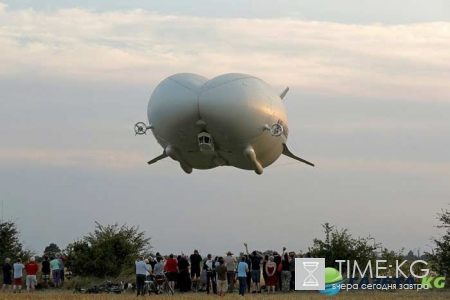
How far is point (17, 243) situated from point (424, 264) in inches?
918

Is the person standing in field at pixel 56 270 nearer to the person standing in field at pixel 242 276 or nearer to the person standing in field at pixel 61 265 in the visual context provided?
the person standing in field at pixel 61 265

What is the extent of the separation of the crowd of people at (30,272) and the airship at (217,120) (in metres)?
11.6

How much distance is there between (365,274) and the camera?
160 feet

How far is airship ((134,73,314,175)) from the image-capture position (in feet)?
119

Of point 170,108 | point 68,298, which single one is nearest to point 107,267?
point 68,298

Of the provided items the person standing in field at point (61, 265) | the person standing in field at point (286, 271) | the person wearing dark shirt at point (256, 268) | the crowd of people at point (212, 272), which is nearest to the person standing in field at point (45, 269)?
the person standing in field at point (61, 265)

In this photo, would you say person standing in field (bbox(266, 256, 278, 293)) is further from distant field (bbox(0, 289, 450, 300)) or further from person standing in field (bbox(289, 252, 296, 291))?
distant field (bbox(0, 289, 450, 300))

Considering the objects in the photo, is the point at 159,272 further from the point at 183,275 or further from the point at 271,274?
the point at 271,274

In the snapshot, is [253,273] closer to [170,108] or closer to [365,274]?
[365,274]

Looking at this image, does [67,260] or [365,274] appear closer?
[365,274]

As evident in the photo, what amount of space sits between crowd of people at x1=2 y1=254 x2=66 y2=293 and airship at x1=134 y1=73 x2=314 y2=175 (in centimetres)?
1164

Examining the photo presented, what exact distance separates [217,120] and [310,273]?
12828mm

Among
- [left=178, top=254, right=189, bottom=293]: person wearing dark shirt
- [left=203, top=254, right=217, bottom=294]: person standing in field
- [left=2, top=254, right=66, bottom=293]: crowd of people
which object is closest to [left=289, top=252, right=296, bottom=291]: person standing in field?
[left=203, top=254, right=217, bottom=294]: person standing in field

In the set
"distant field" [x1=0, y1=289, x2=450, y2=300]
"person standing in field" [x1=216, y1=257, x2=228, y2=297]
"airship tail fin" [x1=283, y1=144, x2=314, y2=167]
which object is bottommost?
"distant field" [x1=0, y1=289, x2=450, y2=300]
